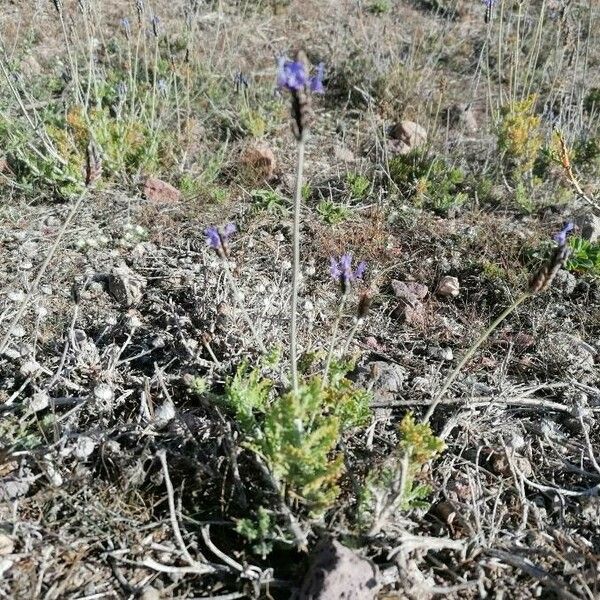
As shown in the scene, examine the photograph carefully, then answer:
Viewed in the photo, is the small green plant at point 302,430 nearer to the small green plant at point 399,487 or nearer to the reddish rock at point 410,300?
the small green plant at point 399,487

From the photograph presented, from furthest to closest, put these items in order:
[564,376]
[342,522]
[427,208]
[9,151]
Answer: [427,208]
[9,151]
[564,376]
[342,522]

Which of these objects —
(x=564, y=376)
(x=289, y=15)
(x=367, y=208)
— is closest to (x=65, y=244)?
(x=367, y=208)

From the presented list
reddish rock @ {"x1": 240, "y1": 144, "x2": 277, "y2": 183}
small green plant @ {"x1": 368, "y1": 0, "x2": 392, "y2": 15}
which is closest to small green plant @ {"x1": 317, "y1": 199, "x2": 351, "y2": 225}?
reddish rock @ {"x1": 240, "y1": 144, "x2": 277, "y2": 183}

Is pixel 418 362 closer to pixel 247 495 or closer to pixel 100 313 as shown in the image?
pixel 247 495

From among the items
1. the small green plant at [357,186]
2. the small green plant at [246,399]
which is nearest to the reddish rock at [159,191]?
the small green plant at [357,186]

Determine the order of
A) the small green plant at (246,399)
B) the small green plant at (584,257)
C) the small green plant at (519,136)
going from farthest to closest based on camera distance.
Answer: the small green plant at (519,136), the small green plant at (584,257), the small green plant at (246,399)
